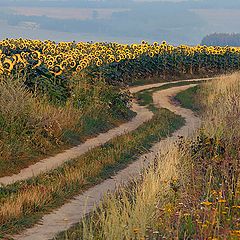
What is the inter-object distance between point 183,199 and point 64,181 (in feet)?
11.4

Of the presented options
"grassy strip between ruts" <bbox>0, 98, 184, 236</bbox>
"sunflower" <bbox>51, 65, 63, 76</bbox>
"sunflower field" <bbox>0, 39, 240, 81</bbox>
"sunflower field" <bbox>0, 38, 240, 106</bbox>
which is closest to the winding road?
"grassy strip between ruts" <bbox>0, 98, 184, 236</bbox>

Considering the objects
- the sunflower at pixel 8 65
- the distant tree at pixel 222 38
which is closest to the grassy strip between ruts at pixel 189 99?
the sunflower at pixel 8 65

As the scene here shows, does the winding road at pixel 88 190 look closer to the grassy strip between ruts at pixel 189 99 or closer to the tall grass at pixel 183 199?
the tall grass at pixel 183 199

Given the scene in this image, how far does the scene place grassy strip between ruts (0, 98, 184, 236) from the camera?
927cm

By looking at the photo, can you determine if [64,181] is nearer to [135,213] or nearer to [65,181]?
[65,181]

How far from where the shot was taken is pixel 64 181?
11.5 metres

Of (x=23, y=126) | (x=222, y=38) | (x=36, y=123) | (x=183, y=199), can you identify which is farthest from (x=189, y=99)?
(x=222, y=38)

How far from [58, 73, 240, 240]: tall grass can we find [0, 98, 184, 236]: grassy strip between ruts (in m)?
0.92

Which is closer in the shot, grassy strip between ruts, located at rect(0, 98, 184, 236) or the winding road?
the winding road

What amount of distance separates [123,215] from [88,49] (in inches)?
1194

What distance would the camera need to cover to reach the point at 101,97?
2162 centimetres

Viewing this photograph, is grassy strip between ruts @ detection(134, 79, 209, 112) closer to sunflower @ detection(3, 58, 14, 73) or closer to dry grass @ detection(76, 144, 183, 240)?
sunflower @ detection(3, 58, 14, 73)

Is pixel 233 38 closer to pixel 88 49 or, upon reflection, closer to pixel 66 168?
pixel 88 49

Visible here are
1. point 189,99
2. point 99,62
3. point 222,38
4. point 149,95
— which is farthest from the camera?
point 222,38
